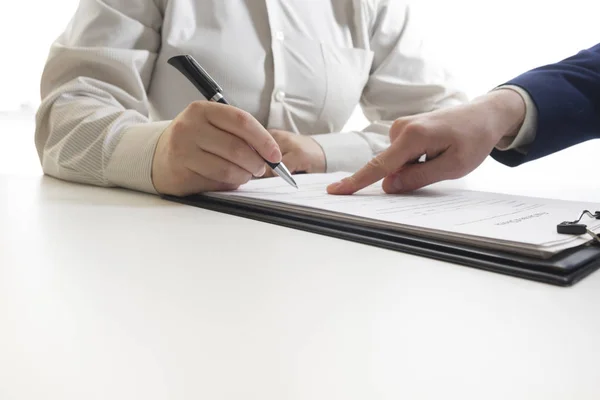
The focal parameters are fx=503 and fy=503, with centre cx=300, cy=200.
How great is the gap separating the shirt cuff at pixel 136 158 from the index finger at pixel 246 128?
0.12m

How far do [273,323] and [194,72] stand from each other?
44cm

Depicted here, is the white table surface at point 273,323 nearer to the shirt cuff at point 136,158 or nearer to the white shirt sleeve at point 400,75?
the shirt cuff at point 136,158

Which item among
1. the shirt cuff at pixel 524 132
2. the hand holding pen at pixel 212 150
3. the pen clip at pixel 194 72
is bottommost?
the hand holding pen at pixel 212 150

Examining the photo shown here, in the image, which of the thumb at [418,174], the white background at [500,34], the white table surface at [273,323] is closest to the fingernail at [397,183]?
the thumb at [418,174]

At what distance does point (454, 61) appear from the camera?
5.39 ft

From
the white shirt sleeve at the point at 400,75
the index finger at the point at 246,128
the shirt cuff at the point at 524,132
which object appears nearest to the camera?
the index finger at the point at 246,128

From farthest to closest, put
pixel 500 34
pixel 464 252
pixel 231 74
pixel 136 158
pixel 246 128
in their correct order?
pixel 500 34, pixel 231 74, pixel 136 158, pixel 246 128, pixel 464 252

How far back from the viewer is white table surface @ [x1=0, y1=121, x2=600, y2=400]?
18cm

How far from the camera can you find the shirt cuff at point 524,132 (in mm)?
659

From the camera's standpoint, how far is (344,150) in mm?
959

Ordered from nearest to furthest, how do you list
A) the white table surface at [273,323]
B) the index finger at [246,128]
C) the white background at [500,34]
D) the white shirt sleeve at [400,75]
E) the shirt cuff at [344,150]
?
1. the white table surface at [273,323]
2. the index finger at [246,128]
3. the shirt cuff at [344,150]
4. the white shirt sleeve at [400,75]
5. the white background at [500,34]

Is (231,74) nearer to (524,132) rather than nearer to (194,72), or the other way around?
(194,72)

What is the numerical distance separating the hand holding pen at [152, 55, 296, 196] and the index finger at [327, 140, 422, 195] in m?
0.08

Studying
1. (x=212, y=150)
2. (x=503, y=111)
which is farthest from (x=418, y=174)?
(x=212, y=150)
